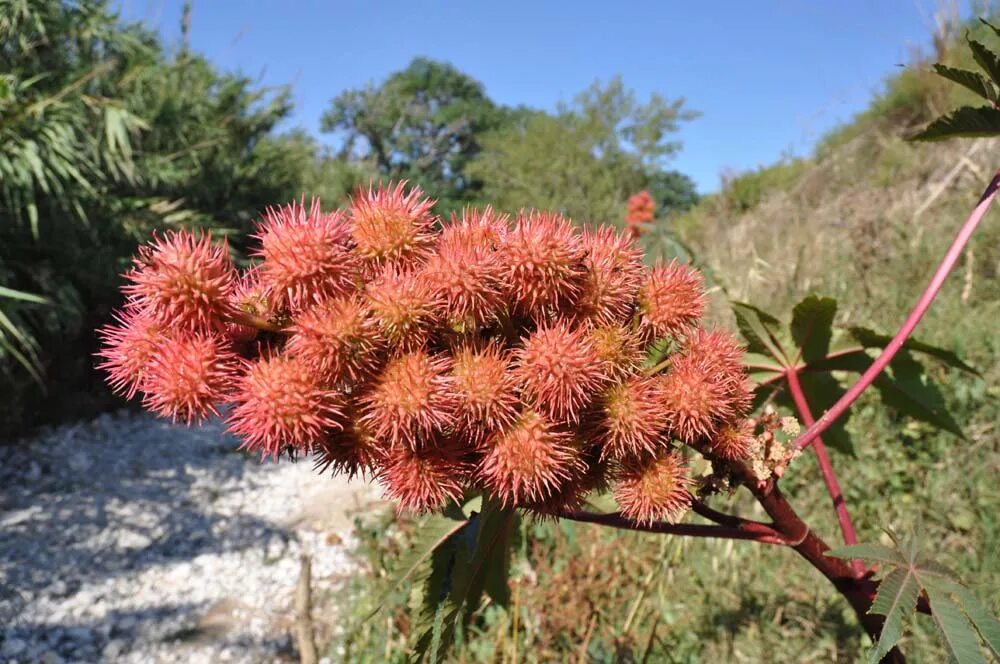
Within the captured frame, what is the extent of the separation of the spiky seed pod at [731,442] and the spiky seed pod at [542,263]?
0.74 feet

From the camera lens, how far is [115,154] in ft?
19.1

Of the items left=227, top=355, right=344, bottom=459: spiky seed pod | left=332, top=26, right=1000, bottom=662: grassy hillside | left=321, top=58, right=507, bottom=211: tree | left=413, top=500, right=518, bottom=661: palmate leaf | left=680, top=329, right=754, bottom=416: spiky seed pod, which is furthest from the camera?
left=321, top=58, right=507, bottom=211: tree

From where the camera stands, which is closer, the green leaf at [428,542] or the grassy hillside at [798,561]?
the green leaf at [428,542]

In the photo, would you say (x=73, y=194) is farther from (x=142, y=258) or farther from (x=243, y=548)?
(x=142, y=258)

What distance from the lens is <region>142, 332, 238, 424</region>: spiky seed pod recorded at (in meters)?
0.66

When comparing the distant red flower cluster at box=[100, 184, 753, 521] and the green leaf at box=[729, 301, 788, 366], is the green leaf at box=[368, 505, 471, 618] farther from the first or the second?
the green leaf at box=[729, 301, 788, 366]

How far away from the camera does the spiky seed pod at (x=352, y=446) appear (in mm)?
688

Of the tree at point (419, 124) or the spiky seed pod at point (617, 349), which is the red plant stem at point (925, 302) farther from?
the tree at point (419, 124)

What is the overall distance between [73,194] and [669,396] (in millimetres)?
6189

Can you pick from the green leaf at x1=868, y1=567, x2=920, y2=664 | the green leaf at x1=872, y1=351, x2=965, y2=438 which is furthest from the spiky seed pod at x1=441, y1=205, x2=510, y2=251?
the green leaf at x1=872, y1=351, x2=965, y2=438

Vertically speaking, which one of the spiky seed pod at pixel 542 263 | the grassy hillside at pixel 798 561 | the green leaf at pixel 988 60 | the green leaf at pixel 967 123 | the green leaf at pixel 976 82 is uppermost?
the green leaf at pixel 988 60

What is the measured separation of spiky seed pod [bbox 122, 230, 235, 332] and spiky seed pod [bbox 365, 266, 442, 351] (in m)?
0.15

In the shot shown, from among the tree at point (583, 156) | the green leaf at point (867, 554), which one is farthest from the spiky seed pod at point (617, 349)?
the tree at point (583, 156)

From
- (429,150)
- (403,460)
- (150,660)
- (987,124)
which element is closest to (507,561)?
(403,460)
